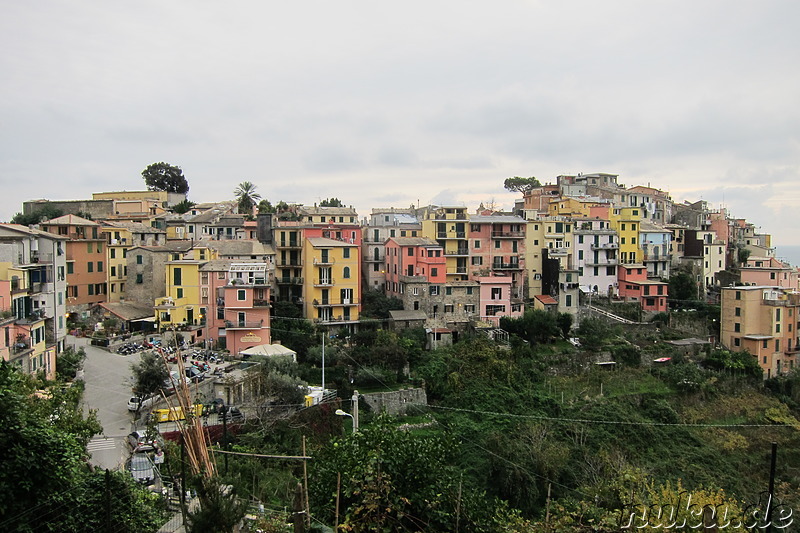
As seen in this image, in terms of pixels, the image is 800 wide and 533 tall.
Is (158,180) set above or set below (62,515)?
above

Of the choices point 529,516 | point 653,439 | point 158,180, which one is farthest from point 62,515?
point 158,180

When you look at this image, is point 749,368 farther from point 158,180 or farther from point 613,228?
point 158,180

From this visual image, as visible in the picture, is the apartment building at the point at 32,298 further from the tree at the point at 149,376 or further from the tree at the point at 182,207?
the tree at the point at 182,207

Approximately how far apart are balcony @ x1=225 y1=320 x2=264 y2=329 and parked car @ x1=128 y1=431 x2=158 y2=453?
10.6 metres

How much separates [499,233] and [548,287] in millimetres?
4723

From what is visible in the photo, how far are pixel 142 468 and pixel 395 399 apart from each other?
Answer: 12.5 metres

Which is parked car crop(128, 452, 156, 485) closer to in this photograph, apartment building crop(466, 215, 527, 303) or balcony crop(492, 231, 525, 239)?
apartment building crop(466, 215, 527, 303)

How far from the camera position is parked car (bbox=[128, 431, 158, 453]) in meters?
16.6

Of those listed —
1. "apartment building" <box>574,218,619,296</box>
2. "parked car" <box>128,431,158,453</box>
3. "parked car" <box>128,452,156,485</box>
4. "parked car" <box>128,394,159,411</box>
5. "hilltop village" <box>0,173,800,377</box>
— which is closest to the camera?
"parked car" <box>128,452,156,485</box>

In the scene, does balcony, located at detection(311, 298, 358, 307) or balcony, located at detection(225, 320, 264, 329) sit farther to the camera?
balcony, located at detection(311, 298, 358, 307)

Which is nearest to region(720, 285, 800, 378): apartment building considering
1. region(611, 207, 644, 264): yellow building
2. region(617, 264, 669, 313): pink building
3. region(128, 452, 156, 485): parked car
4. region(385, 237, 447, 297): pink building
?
region(617, 264, 669, 313): pink building

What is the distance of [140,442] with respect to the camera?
57.1ft

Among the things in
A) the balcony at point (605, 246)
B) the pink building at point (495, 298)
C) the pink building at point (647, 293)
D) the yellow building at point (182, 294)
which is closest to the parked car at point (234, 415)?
the yellow building at point (182, 294)

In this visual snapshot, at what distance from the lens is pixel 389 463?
9336mm
